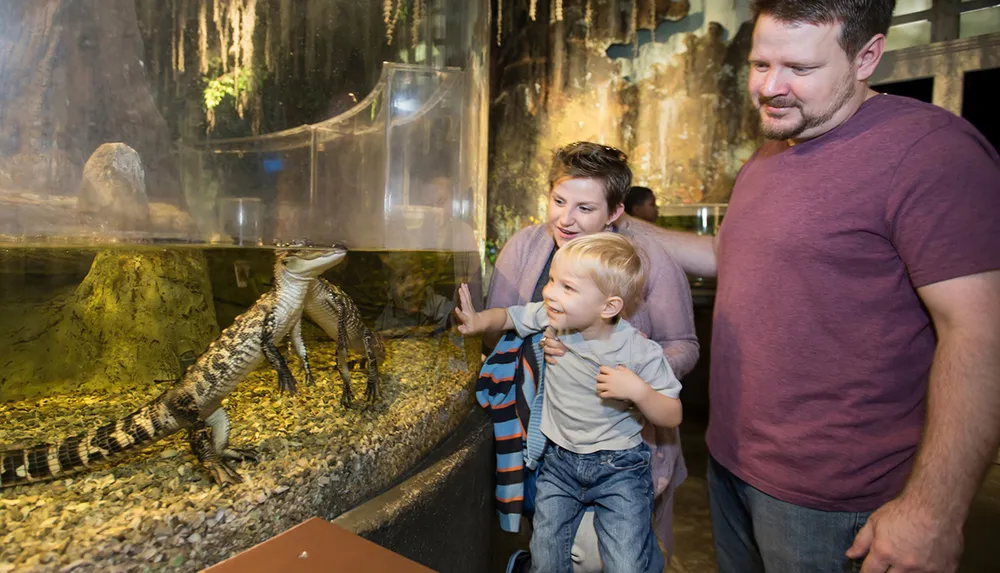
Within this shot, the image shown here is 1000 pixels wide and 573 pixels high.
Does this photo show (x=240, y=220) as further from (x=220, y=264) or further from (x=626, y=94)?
(x=626, y=94)

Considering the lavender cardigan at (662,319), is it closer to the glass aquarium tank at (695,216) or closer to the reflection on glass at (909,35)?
the reflection on glass at (909,35)

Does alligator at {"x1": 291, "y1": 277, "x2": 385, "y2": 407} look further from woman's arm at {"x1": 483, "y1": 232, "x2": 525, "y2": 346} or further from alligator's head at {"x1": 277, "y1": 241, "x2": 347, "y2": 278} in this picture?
woman's arm at {"x1": 483, "y1": 232, "x2": 525, "y2": 346}

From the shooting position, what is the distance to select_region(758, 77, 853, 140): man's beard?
1.58 m

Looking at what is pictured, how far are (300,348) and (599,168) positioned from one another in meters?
1.28

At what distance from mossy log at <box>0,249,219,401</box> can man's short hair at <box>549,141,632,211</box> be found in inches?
55.3

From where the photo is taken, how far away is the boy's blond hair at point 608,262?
1.80m

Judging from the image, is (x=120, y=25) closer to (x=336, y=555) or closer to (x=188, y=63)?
(x=188, y=63)

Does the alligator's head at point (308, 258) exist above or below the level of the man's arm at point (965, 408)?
above

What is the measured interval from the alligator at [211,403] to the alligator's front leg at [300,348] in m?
0.03

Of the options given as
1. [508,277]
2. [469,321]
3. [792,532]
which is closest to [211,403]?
[469,321]

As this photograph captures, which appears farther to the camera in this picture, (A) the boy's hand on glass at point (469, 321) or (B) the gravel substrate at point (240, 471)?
(A) the boy's hand on glass at point (469, 321)

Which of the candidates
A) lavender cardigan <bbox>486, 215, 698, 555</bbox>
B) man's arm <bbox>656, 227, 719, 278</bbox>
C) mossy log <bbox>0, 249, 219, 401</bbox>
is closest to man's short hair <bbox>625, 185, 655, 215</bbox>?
man's arm <bbox>656, 227, 719, 278</bbox>

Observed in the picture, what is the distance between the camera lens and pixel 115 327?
2510 mm

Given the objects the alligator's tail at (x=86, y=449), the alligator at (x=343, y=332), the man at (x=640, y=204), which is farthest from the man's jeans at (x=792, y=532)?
the man at (x=640, y=204)
